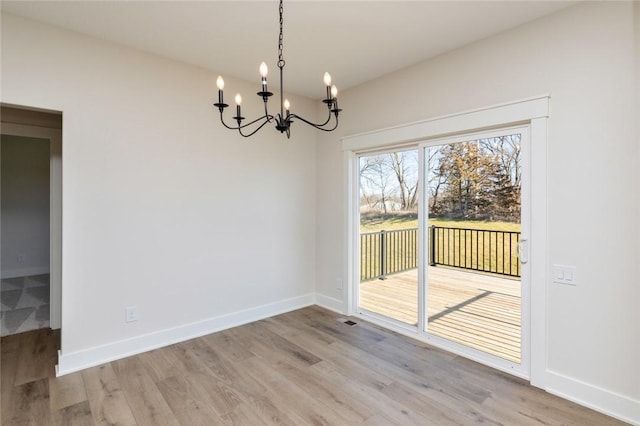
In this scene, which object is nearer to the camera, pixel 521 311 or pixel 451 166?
pixel 521 311

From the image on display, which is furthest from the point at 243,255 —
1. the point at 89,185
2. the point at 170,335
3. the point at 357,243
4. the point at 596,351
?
the point at 596,351

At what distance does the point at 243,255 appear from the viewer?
3.80 metres

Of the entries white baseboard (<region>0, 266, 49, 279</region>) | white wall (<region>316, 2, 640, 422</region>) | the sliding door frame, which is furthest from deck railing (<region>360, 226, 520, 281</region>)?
white baseboard (<region>0, 266, 49, 279</region>)

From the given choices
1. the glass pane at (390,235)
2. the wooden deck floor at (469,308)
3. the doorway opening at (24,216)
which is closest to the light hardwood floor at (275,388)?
the wooden deck floor at (469,308)

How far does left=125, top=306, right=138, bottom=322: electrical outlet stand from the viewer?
300 cm

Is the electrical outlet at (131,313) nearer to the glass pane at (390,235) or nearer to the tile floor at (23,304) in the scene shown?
the tile floor at (23,304)

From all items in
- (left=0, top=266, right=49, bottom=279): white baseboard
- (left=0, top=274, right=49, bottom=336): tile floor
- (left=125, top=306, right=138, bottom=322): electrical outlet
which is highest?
(left=125, top=306, right=138, bottom=322): electrical outlet

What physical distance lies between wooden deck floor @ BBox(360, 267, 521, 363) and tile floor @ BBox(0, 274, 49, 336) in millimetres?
4116

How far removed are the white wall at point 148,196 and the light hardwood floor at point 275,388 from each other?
1.23ft

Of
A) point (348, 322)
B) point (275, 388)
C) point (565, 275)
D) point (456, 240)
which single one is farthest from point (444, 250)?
point (275, 388)

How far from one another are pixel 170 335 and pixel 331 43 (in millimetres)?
3189

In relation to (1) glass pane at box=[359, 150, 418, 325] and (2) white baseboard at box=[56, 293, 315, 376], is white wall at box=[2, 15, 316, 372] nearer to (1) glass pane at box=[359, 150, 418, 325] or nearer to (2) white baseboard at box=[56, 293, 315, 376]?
(2) white baseboard at box=[56, 293, 315, 376]

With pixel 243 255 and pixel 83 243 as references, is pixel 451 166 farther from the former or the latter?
pixel 83 243

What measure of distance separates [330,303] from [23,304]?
4.18 m
